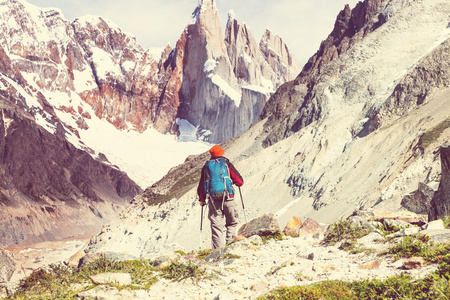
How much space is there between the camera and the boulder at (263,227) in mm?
10781

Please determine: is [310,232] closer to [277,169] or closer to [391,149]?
[391,149]

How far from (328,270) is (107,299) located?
355cm

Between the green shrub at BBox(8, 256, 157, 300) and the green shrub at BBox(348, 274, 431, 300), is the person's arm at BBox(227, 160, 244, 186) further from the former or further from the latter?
the green shrub at BBox(348, 274, 431, 300)

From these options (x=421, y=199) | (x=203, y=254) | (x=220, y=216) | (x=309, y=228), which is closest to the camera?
(x=203, y=254)

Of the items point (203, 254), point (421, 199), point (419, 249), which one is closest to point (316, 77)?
point (421, 199)

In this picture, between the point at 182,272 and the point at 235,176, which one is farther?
the point at 235,176

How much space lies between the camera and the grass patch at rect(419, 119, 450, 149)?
22891 millimetres

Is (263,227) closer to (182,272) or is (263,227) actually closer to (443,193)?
(182,272)

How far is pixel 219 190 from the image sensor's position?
397 inches

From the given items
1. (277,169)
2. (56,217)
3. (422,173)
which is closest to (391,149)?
(422,173)

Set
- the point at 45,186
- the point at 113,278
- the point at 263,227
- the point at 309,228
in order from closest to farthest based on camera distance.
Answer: the point at 113,278
the point at 263,227
the point at 309,228
the point at 45,186

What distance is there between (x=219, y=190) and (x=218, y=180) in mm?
236

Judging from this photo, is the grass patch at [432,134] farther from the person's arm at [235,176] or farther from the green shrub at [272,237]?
the person's arm at [235,176]

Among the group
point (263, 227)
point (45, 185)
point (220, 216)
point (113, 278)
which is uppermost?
point (220, 216)
